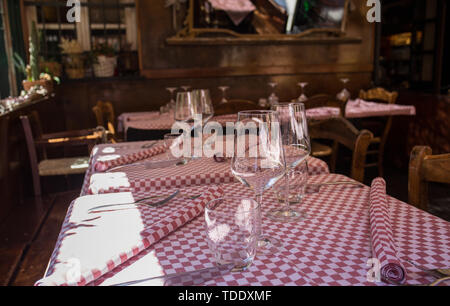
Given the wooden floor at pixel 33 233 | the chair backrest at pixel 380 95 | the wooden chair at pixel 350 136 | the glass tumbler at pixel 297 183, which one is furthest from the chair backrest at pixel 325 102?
the glass tumbler at pixel 297 183

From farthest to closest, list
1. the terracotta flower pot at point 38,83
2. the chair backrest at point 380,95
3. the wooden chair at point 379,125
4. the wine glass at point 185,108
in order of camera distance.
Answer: the chair backrest at point 380,95, the wooden chair at point 379,125, the terracotta flower pot at point 38,83, the wine glass at point 185,108

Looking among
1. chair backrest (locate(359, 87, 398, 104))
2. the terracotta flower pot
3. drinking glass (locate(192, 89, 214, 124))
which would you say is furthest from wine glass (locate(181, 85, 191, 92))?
drinking glass (locate(192, 89, 214, 124))

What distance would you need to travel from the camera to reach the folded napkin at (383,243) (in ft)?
2.12

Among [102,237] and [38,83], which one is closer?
[102,237]

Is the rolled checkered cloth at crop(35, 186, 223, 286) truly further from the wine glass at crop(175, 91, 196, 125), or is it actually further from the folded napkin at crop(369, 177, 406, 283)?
the wine glass at crop(175, 91, 196, 125)

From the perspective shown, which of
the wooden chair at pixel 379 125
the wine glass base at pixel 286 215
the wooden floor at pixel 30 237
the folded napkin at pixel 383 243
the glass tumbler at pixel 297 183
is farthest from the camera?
the wooden chair at pixel 379 125

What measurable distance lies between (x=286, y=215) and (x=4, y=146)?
2.87 m

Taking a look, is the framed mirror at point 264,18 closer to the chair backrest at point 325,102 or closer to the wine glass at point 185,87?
the wine glass at point 185,87

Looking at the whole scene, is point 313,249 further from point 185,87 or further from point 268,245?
point 185,87

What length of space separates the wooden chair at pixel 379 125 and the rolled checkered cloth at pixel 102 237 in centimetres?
369

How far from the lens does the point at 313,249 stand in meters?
0.78

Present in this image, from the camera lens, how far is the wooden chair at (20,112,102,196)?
10.4 ft

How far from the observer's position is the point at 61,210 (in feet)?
11.3

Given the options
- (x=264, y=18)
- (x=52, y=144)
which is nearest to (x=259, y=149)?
(x=52, y=144)
